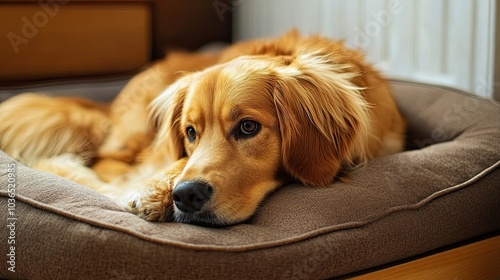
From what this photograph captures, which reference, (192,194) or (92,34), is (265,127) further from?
(92,34)

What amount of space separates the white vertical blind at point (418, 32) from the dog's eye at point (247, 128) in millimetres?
835

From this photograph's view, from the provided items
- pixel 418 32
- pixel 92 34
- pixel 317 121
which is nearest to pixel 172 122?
pixel 317 121

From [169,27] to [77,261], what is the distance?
9.04 ft

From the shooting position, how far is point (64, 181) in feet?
5.30

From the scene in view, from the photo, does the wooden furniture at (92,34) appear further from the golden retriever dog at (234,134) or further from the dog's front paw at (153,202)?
the dog's front paw at (153,202)

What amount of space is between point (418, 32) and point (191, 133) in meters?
1.35

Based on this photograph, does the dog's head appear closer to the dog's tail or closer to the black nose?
the black nose

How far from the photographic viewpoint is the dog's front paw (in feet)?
5.04

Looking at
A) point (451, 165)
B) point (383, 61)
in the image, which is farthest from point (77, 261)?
point (383, 61)

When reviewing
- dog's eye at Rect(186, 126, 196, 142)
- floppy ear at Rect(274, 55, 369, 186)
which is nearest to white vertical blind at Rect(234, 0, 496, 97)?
floppy ear at Rect(274, 55, 369, 186)

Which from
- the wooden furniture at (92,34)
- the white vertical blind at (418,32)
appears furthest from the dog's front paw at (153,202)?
the wooden furniture at (92,34)

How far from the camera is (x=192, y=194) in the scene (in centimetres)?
148

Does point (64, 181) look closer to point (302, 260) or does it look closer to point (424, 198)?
point (302, 260)

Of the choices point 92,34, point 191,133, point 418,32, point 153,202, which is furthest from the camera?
point 92,34
